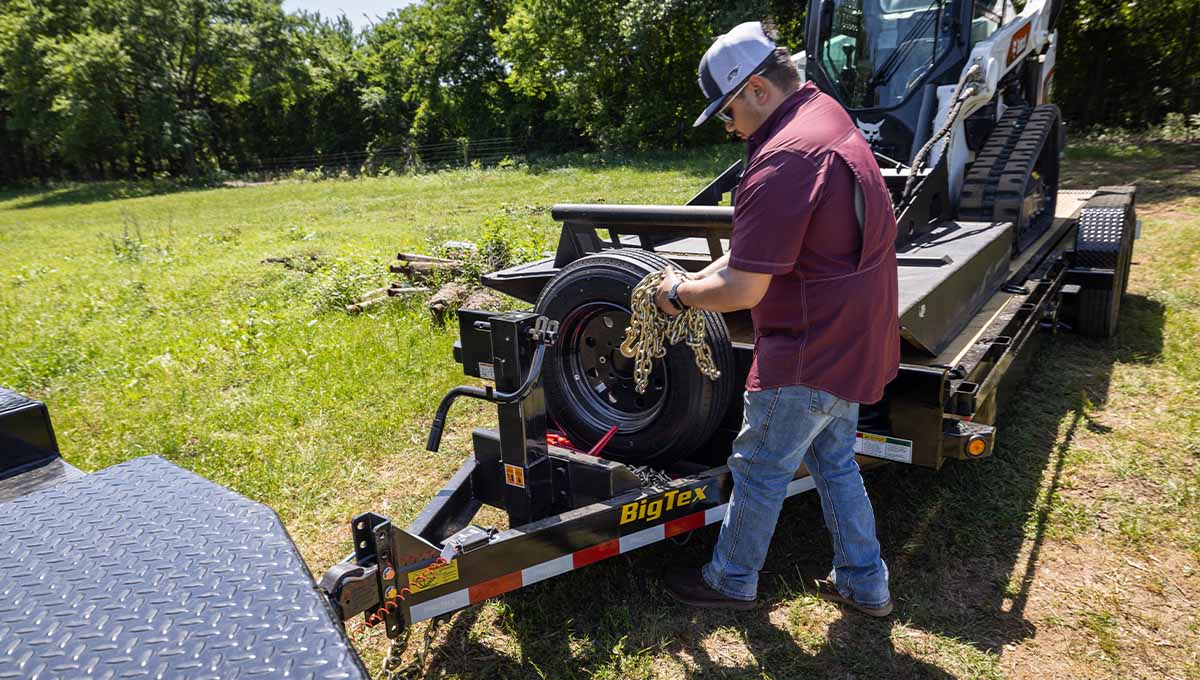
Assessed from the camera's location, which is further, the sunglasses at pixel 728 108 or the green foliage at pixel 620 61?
the green foliage at pixel 620 61

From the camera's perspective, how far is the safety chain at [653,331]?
3010 millimetres

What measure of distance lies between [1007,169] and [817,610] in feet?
12.9

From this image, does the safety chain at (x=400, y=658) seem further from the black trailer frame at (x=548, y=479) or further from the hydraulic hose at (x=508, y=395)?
the hydraulic hose at (x=508, y=395)

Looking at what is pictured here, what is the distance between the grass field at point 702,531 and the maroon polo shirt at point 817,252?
1.12 m

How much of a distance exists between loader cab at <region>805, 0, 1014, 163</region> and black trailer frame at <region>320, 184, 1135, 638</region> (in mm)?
3307

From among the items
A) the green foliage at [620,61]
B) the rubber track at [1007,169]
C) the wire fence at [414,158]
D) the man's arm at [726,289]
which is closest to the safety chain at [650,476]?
the man's arm at [726,289]

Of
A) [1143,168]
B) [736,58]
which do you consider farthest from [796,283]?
[1143,168]

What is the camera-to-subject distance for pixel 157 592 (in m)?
1.35

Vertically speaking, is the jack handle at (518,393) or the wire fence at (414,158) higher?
the wire fence at (414,158)

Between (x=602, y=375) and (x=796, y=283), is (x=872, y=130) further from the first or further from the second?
(x=796, y=283)

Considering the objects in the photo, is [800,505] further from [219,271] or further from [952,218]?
[219,271]

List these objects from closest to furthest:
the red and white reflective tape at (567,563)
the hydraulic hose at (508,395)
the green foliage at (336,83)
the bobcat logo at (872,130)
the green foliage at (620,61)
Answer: the red and white reflective tape at (567,563), the hydraulic hose at (508,395), the bobcat logo at (872,130), the green foliage at (620,61), the green foliage at (336,83)

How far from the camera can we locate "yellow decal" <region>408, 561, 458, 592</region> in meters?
2.62

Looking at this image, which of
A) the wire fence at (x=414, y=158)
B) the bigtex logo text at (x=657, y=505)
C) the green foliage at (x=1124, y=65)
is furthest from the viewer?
the wire fence at (x=414, y=158)
